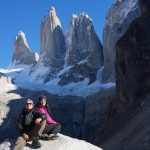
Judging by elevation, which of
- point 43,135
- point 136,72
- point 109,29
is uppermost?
point 109,29

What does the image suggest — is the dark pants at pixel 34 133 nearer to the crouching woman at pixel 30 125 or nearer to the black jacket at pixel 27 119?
the crouching woman at pixel 30 125

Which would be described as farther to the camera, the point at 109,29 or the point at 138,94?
the point at 109,29

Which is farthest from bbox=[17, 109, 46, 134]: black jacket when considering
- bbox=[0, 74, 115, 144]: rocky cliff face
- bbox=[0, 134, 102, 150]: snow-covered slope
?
bbox=[0, 74, 115, 144]: rocky cliff face

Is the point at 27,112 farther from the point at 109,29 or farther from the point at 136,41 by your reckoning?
the point at 109,29

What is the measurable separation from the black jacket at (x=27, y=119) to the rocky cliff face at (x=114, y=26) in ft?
456

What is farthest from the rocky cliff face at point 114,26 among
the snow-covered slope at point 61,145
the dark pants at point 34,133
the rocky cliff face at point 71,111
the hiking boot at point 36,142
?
the hiking boot at point 36,142

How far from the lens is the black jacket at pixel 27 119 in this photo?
1448 cm

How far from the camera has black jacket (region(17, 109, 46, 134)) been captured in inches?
570

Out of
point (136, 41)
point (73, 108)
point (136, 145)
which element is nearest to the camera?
point (136, 145)

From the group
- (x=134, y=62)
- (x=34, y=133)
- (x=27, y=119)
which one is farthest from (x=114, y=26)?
(x=27, y=119)

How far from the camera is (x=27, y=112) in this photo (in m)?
14.6

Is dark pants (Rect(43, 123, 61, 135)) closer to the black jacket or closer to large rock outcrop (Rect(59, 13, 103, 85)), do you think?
the black jacket

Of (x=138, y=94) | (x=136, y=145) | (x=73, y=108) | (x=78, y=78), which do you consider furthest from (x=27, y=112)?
(x=78, y=78)

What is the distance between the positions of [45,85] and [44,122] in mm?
184476
